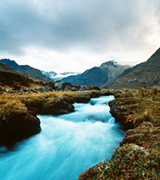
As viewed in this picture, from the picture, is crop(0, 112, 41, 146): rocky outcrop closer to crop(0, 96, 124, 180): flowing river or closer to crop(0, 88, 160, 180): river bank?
crop(0, 88, 160, 180): river bank

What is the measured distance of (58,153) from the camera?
691 centimetres

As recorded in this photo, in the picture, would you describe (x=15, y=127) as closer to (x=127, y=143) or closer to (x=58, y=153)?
(x=58, y=153)

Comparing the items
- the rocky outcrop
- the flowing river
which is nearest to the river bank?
the rocky outcrop

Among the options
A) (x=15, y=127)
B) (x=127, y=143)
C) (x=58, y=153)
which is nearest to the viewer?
(x=127, y=143)

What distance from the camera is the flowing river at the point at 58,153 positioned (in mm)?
5457

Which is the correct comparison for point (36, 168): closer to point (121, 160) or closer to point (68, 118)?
point (121, 160)

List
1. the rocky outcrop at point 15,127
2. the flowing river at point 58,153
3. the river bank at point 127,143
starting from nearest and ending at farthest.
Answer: the river bank at point 127,143 < the flowing river at point 58,153 < the rocky outcrop at point 15,127

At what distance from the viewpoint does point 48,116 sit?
1276 cm

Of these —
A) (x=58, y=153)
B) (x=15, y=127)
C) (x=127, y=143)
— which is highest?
(x=15, y=127)

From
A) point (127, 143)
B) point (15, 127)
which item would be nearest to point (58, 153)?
point (15, 127)

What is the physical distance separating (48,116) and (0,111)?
254 inches

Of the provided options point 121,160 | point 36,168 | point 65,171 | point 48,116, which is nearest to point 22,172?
point 36,168

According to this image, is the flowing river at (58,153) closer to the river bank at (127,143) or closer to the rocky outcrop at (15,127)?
the rocky outcrop at (15,127)

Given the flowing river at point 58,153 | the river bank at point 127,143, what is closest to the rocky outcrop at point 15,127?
the river bank at point 127,143
